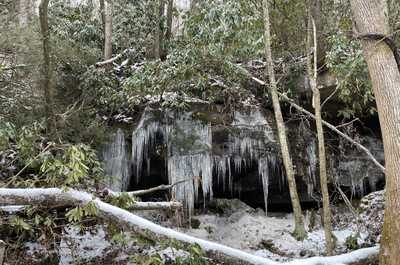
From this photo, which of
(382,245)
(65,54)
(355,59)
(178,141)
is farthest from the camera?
(178,141)

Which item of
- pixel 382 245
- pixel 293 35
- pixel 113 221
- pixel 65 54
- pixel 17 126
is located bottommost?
pixel 382 245

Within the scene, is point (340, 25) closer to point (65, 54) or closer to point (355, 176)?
point (355, 176)

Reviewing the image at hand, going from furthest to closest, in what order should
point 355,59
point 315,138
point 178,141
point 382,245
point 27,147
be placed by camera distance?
point 315,138 < point 178,141 < point 355,59 < point 27,147 < point 382,245

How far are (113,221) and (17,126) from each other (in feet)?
10.5

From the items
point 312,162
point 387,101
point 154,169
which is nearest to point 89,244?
point 154,169

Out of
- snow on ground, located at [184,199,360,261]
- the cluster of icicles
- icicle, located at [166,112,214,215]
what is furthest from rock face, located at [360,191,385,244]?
icicle, located at [166,112,214,215]

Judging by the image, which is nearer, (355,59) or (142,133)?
(355,59)

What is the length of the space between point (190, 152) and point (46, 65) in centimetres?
284

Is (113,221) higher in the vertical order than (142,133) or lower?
lower

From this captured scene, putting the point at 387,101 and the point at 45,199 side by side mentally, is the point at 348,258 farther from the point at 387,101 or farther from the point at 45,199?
the point at 45,199

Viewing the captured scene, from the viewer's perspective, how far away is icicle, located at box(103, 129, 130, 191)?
309 inches

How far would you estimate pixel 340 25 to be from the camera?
26.7 ft

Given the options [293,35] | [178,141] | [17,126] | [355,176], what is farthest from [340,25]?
[17,126]

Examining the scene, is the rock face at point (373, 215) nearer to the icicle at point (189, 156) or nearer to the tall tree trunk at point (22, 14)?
the icicle at point (189, 156)
